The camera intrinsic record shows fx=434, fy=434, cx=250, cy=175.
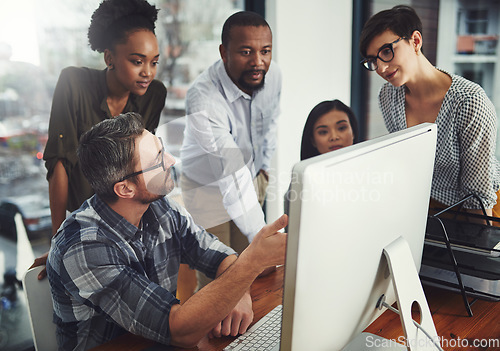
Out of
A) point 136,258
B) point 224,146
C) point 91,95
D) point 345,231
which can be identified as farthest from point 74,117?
point 345,231

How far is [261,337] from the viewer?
1.07 meters

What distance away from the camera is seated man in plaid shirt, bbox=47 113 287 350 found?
1072 millimetres

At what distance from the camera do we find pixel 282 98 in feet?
8.61

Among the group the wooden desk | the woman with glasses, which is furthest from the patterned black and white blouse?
the wooden desk

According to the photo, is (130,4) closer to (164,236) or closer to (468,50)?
(164,236)

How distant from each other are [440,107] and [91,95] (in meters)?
1.39

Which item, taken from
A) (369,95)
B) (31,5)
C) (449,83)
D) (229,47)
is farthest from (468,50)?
(31,5)

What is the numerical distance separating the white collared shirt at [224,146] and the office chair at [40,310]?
0.79 m

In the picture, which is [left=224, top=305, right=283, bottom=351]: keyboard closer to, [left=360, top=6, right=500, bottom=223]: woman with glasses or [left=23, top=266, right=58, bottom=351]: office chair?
[left=23, top=266, right=58, bottom=351]: office chair

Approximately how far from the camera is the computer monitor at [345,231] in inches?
26.4

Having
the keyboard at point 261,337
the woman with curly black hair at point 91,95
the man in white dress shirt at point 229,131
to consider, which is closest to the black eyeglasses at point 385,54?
the man in white dress shirt at point 229,131

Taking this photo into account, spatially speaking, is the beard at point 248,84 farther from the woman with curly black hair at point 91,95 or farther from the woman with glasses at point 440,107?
the woman with curly black hair at point 91,95

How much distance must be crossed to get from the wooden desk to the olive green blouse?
0.57 m

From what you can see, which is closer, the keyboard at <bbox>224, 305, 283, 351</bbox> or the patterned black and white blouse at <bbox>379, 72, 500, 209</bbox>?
the keyboard at <bbox>224, 305, 283, 351</bbox>
